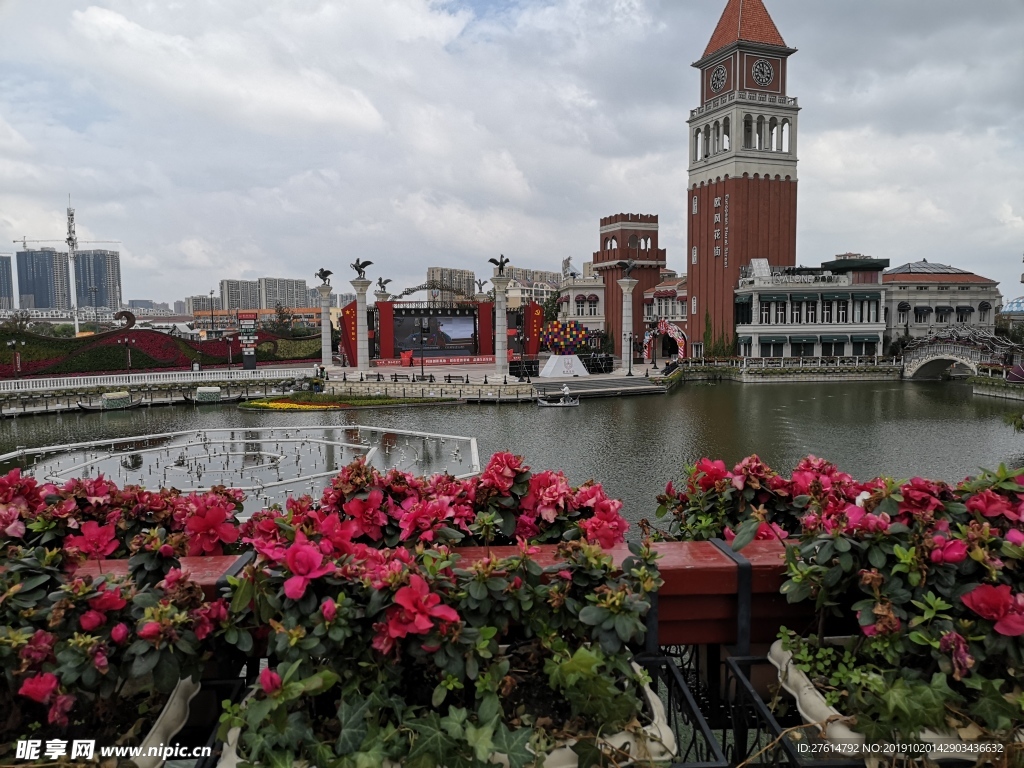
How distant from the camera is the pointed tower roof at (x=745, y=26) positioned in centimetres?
4784

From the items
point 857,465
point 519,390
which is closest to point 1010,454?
point 857,465

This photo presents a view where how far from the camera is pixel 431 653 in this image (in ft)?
7.65

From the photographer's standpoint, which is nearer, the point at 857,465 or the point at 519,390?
the point at 857,465

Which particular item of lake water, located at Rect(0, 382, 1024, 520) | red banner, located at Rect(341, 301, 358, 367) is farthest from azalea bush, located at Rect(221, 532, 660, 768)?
red banner, located at Rect(341, 301, 358, 367)

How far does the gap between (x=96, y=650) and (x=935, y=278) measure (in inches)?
2420

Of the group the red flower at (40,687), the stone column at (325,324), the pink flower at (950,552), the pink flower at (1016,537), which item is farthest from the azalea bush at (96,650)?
the stone column at (325,324)

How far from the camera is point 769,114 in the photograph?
48.2 m

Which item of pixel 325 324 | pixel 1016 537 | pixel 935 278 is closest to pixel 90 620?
pixel 1016 537

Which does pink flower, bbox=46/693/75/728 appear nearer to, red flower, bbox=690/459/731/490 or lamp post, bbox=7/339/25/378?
red flower, bbox=690/459/731/490

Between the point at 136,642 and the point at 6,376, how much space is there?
1743 inches

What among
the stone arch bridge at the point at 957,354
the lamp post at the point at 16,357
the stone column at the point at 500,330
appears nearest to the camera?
the stone arch bridge at the point at 957,354

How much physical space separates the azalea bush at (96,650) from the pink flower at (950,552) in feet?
7.70

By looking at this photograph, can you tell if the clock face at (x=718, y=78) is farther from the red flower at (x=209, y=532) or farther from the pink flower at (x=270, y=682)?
the pink flower at (x=270, y=682)

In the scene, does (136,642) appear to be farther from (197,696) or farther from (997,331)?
(997,331)
